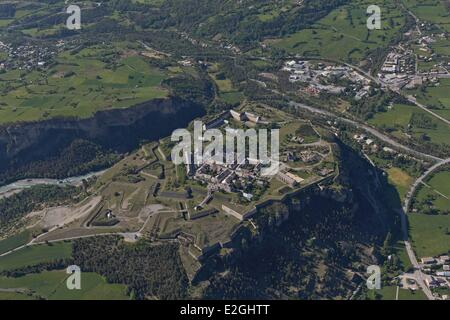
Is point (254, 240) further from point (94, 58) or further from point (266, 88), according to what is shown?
point (94, 58)

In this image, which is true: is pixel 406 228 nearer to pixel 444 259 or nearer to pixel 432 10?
pixel 444 259

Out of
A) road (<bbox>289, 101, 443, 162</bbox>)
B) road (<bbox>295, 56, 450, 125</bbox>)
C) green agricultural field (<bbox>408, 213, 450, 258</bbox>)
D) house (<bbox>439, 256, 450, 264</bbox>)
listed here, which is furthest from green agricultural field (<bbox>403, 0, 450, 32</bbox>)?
house (<bbox>439, 256, 450, 264</bbox>)

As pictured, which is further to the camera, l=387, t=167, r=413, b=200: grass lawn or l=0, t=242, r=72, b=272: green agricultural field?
l=387, t=167, r=413, b=200: grass lawn

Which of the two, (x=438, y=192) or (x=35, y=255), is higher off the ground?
(x=438, y=192)

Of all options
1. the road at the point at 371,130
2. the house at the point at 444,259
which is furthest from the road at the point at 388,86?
the house at the point at 444,259

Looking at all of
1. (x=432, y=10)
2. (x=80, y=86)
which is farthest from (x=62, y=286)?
(x=432, y=10)

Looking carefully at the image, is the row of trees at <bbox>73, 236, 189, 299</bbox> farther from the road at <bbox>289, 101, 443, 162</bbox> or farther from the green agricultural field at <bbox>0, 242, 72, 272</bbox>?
the road at <bbox>289, 101, 443, 162</bbox>

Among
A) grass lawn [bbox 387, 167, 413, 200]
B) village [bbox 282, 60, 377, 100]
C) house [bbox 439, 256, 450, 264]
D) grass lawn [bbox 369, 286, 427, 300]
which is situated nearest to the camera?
grass lawn [bbox 369, 286, 427, 300]
